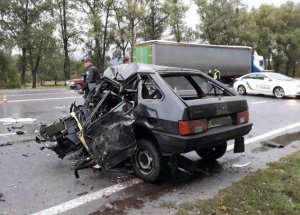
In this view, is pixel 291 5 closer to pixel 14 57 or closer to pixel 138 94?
pixel 14 57

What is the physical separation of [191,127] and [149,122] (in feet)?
1.98

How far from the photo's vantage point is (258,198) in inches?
167

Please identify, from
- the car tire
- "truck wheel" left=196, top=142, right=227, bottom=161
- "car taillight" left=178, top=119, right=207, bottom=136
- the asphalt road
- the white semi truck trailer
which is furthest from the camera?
the white semi truck trailer

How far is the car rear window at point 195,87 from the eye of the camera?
576cm

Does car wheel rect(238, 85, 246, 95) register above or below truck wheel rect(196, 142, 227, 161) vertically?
above

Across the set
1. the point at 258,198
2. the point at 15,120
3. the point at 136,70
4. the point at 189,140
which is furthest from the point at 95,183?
the point at 15,120

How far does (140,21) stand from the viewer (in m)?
41.9

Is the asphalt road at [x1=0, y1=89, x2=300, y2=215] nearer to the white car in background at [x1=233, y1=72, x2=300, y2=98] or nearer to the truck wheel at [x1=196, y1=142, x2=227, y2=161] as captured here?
the truck wheel at [x1=196, y1=142, x2=227, y2=161]

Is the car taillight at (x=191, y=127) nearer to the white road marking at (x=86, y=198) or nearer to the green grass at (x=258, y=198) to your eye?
the green grass at (x=258, y=198)

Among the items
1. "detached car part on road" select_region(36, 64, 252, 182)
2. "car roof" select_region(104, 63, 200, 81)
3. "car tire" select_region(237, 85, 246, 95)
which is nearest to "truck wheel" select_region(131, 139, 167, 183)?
"detached car part on road" select_region(36, 64, 252, 182)

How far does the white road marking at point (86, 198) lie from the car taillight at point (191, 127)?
42.0 inches

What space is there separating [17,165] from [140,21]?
3764 cm

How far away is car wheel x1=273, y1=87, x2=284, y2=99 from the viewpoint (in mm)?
18062

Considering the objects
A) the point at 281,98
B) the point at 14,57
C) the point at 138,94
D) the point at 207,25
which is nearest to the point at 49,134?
the point at 138,94
